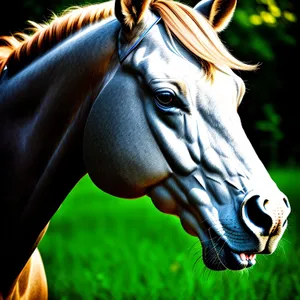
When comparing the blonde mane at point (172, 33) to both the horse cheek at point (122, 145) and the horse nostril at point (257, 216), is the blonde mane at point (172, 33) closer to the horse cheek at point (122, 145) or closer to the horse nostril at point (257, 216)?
the horse cheek at point (122, 145)

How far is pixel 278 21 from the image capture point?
21.9ft

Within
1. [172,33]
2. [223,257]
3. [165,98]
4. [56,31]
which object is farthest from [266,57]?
[223,257]

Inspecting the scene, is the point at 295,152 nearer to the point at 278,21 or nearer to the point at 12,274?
the point at 278,21

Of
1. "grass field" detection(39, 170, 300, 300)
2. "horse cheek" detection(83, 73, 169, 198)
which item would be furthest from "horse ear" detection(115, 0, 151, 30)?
"grass field" detection(39, 170, 300, 300)

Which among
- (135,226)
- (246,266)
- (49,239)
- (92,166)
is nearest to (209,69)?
(92,166)

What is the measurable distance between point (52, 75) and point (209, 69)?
2.51ft

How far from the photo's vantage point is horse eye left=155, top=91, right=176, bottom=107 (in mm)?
1894

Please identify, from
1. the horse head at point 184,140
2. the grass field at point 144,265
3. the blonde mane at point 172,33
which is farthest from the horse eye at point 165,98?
the grass field at point 144,265

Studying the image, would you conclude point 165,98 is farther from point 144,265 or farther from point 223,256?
point 144,265

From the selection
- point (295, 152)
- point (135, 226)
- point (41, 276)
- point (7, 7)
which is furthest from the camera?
point (295, 152)

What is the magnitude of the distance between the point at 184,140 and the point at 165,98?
0.19 metres

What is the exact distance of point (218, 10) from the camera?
2316mm

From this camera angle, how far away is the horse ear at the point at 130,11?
1963 mm

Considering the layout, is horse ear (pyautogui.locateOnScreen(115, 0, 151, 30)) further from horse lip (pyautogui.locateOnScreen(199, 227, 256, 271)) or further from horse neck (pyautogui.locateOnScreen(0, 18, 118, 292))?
horse lip (pyautogui.locateOnScreen(199, 227, 256, 271))
